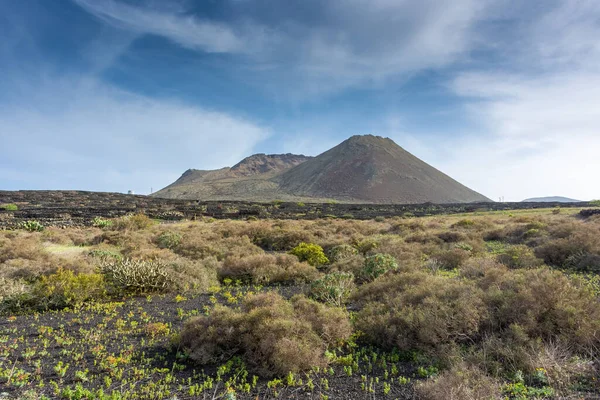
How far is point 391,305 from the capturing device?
777 cm

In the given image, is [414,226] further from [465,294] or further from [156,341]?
[156,341]

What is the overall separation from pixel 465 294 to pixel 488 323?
2.15 feet

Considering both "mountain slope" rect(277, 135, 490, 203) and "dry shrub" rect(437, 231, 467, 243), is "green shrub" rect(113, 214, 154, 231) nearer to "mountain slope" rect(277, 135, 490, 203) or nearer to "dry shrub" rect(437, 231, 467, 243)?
"dry shrub" rect(437, 231, 467, 243)

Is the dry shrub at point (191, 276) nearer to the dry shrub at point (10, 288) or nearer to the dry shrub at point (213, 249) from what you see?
the dry shrub at point (213, 249)

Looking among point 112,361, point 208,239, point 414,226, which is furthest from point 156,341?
point 414,226

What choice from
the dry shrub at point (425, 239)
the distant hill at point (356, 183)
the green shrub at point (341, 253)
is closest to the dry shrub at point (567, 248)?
the dry shrub at point (425, 239)

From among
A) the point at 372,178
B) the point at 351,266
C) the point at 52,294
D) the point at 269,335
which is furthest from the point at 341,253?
the point at 372,178

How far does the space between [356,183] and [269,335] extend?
151077mm

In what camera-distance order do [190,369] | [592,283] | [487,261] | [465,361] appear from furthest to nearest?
1. [487,261]
2. [592,283]
3. [190,369]
4. [465,361]

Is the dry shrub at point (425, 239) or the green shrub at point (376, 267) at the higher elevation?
the dry shrub at point (425, 239)

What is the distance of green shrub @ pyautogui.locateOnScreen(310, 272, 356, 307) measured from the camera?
30.4ft

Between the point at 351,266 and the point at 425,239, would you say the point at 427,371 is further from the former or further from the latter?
the point at 425,239

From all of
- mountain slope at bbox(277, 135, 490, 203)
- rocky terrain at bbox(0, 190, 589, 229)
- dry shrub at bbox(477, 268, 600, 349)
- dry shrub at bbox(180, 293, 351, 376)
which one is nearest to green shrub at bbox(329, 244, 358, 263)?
dry shrub at bbox(180, 293, 351, 376)

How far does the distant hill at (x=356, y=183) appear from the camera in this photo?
462ft
